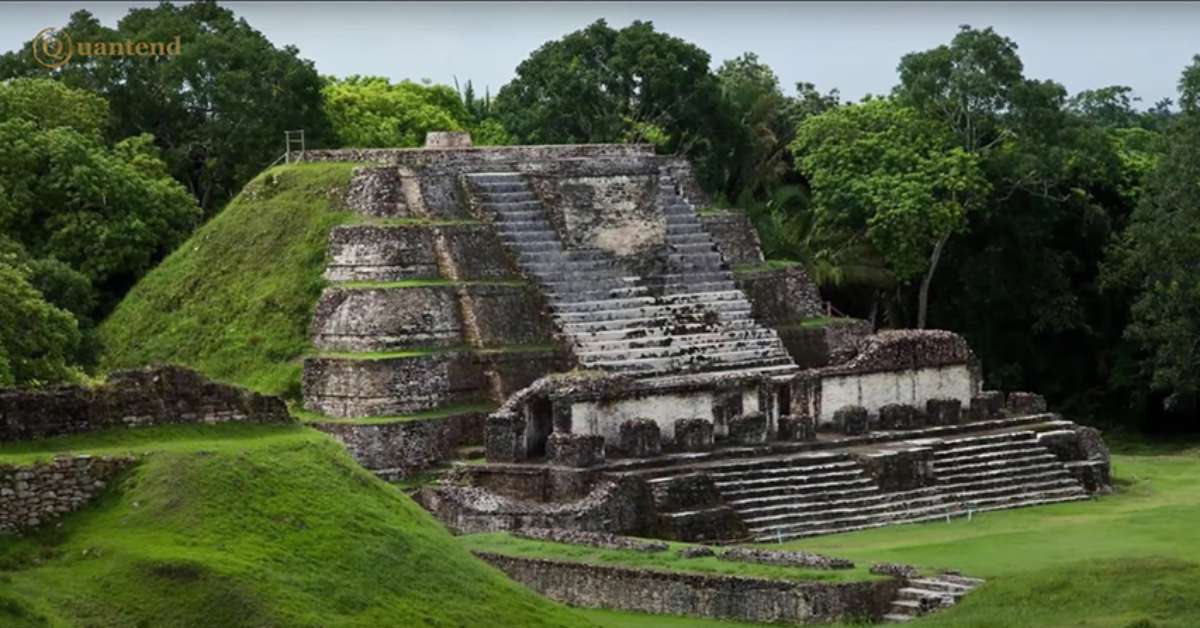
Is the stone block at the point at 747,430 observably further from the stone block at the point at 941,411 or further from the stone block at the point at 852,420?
the stone block at the point at 941,411

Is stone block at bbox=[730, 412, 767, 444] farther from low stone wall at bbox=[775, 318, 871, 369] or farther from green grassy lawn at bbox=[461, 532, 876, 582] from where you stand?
green grassy lawn at bbox=[461, 532, 876, 582]

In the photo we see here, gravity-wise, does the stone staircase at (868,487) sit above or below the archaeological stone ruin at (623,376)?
below

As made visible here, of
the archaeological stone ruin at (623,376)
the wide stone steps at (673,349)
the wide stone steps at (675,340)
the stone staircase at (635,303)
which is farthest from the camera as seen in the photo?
the stone staircase at (635,303)

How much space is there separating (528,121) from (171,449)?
28232mm

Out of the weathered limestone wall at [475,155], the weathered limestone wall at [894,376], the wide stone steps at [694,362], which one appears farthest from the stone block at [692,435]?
the weathered limestone wall at [475,155]

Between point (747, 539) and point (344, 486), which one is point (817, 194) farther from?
point (344, 486)

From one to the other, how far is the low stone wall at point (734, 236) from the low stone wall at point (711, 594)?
13960mm

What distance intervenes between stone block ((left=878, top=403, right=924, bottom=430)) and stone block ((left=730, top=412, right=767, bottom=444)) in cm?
259

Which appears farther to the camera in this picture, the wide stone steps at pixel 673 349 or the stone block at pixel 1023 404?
the stone block at pixel 1023 404

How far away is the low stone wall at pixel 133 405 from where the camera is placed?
25422 mm

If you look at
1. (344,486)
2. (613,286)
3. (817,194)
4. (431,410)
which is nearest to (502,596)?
(344,486)

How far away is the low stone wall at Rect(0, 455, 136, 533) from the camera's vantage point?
24.4 metres

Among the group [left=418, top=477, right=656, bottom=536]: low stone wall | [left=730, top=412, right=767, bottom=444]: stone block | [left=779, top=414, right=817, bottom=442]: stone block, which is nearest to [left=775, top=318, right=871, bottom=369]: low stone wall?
[left=779, top=414, right=817, bottom=442]: stone block
